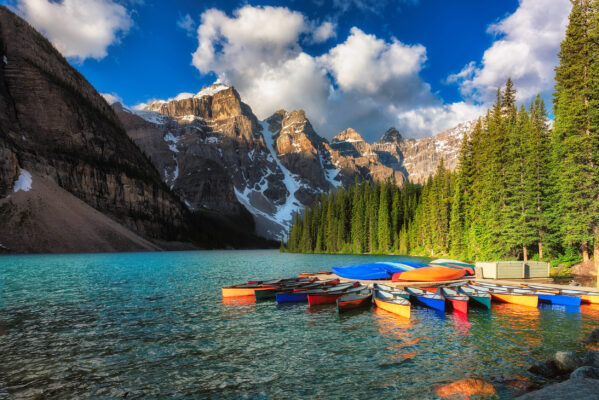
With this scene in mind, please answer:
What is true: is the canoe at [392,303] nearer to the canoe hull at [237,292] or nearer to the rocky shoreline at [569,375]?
the rocky shoreline at [569,375]

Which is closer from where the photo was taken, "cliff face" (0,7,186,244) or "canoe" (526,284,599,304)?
"canoe" (526,284,599,304)

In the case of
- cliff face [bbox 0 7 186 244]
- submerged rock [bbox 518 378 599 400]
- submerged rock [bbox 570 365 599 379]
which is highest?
cliff face [bbox 0 7 186 244]

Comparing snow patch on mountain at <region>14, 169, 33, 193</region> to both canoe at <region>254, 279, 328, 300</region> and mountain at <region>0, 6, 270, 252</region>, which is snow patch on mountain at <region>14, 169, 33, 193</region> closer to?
mountain at <region>0, 6, 270, 252</region>

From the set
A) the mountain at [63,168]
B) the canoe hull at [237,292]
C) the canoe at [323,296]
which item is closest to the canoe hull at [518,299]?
the canoe at [323,296]

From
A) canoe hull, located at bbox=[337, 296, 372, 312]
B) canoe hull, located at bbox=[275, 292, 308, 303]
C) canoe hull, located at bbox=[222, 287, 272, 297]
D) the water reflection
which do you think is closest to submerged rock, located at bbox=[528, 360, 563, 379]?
the water reflection

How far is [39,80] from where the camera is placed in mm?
139625

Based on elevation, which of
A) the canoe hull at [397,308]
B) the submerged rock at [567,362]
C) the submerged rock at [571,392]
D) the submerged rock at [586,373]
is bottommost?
the canoe hull at [397,308]

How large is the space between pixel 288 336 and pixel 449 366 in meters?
7.62

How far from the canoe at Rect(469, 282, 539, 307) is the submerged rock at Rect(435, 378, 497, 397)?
17.9 meters

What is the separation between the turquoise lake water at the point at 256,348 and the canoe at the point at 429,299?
0.61 m

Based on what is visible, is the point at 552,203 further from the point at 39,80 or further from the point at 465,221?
the point at 39,80

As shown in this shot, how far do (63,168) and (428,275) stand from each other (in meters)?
151

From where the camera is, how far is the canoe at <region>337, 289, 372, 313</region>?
22.6 meters

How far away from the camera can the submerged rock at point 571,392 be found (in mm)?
7832
